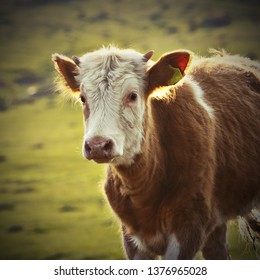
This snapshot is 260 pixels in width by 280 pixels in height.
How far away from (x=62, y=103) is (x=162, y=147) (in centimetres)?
917

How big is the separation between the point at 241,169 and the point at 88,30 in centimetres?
935

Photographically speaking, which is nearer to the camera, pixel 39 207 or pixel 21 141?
pixel 39 207

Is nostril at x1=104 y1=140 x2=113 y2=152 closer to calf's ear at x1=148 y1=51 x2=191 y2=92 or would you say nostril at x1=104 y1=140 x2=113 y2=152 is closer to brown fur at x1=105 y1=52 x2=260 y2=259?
brown fur at x1=105 y1=52 x2=260 y2=259

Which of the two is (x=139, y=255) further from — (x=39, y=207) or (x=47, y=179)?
(x=47, y=179)

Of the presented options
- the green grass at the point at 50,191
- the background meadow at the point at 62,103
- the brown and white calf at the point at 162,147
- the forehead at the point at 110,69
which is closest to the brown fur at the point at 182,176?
the brown and white calf at the point at 162,147

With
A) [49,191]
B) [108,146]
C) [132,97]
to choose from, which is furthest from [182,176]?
[49,191]

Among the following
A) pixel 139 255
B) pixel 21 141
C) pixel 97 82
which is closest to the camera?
pixel 97 82

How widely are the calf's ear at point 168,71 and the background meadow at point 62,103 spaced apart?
7.70 feet

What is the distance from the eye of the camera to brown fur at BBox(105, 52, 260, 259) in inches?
201

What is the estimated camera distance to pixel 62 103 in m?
14.3

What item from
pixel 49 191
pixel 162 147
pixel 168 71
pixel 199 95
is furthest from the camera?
pixel 49 191

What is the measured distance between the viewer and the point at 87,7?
41.7ft

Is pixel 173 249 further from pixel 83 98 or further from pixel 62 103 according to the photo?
pixel 62 103

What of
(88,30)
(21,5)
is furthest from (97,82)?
(88,30)
